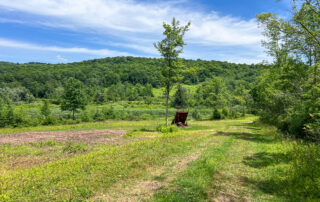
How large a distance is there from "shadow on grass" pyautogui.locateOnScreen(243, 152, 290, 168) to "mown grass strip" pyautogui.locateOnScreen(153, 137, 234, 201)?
4.76 ft

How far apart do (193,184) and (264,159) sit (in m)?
4.92

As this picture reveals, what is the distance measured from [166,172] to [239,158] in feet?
13.4

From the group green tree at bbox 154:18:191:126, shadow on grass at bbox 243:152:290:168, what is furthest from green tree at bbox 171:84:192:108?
shadow on grass at bbox 243:152:290:168

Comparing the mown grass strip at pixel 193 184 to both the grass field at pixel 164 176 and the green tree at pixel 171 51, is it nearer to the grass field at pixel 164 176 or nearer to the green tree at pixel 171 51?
the grass field at pixel 164 176

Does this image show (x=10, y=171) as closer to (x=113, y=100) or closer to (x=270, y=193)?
(x=270, y=193)

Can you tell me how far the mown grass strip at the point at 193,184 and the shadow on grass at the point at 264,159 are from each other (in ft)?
4.76

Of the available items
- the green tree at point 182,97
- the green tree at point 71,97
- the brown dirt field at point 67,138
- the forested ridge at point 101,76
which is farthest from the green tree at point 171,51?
the forested ridge at point 101,76

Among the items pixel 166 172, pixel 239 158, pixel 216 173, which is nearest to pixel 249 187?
pixel 216 173

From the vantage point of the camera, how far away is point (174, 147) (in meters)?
10.9

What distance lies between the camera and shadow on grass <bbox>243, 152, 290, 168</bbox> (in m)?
8.25

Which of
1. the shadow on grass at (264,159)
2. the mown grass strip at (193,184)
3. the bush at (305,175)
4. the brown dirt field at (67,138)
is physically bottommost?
the brown dirt field at (67,138)

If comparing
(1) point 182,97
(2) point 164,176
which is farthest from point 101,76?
(2) point 164,176

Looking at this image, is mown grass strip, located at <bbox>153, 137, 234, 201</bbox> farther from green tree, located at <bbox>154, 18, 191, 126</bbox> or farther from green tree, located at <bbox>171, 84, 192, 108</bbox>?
green tree, located at <bbox>171, 84, 192, 108</bbox>

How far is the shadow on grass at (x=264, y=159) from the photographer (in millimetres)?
8250
